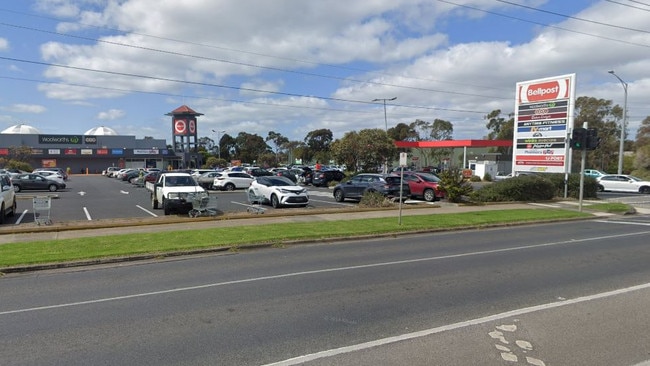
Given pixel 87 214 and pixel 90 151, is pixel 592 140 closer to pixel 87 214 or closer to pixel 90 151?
pixel 87 214

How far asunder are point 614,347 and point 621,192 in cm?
3734

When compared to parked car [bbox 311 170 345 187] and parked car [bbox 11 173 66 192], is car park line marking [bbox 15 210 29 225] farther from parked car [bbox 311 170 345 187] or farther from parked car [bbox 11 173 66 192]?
parked car [bbox 311 170 345 187]

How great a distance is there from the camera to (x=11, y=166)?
199 feet

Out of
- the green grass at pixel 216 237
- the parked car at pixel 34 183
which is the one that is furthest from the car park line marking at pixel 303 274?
the parked car at pixel 34 183

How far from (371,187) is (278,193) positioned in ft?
17.8

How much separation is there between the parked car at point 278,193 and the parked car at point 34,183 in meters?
19.7

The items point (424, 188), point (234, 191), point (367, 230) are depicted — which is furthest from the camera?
point (234, 191)

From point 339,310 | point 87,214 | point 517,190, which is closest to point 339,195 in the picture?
point 517,190

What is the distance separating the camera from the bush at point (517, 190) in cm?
2386

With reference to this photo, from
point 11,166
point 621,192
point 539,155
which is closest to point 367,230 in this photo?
point 539,155

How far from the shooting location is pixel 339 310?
6059mm

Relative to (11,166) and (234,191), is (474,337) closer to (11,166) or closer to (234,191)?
(234,191)

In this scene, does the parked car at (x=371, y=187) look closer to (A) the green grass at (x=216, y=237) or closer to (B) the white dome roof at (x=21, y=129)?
(A) the green grass at (x=216, y=237)

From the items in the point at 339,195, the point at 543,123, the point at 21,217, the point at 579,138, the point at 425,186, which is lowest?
the point at 21,217
